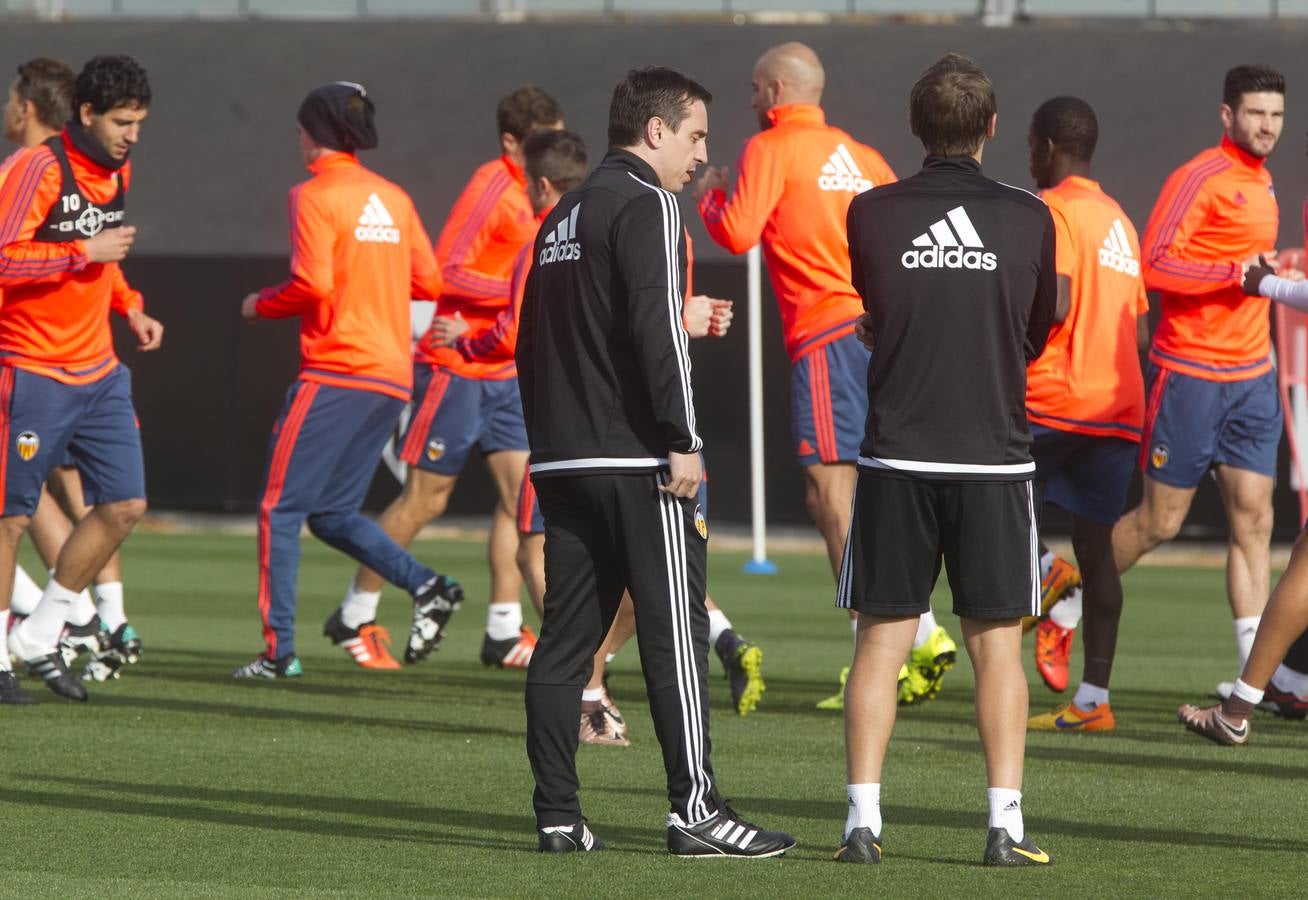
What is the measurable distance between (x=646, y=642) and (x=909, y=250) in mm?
1199

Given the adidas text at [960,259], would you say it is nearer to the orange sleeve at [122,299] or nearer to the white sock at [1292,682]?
the white sock at [1292,682]

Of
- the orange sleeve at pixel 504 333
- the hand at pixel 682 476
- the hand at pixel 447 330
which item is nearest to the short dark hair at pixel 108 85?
the hand at pixel 447 330

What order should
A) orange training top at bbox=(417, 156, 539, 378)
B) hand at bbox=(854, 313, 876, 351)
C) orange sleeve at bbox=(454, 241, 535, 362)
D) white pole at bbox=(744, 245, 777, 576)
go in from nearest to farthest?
hand at bbox=(854, 313, 876, 351)
orange sleeve at bbox=(454, 241, 535, 362)
orange training top at bbox=(417, 156, 539, 378)
white pole at bbox=(744, 245, 777, 576)

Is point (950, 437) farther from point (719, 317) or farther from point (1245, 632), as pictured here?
point (1245, 632)

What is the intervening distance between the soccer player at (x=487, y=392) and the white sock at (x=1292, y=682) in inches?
133

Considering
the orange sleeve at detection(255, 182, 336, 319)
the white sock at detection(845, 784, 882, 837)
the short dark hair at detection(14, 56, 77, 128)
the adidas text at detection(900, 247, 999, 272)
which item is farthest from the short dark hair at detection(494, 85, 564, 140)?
the white sock at detection(845, 784, 882, 837)

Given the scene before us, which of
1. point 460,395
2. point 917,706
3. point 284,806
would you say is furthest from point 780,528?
point 284,806

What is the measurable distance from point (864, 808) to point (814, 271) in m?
3.44

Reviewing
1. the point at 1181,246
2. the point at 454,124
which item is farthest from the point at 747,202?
the point at 454,124

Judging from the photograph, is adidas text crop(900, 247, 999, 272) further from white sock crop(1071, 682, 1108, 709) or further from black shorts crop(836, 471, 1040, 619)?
white sock crop(1071, 682, 1108, 709)

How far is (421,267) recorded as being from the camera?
941cm

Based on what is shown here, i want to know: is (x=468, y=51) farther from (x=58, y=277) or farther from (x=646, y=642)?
(x=646, y=642)

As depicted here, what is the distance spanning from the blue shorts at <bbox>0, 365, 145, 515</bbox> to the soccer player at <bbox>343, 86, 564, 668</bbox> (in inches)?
60.5

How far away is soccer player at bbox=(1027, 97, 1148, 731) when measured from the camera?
25.5ft
